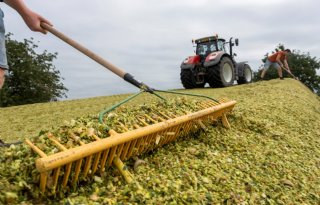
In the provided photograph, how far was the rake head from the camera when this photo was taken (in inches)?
101

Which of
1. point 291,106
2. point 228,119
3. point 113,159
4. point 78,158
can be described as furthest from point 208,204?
point 291,106

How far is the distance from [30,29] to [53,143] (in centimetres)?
193

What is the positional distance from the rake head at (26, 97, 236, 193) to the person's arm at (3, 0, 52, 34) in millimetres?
1448

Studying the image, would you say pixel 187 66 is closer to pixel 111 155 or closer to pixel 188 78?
pixel 188 78

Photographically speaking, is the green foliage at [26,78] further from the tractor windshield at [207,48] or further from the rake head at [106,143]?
the rake head at [106,143]

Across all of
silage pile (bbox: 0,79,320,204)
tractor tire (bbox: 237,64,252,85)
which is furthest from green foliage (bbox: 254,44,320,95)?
silage pile (bbox: 0,79,320,204)

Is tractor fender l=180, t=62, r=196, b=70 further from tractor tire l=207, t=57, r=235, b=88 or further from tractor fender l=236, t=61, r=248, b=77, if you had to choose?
tractor fender l=236, t=61, r=248, b=77

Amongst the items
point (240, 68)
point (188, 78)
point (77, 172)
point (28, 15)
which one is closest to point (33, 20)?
point (28, 15)

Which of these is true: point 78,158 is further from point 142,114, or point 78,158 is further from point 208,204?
point 142,114

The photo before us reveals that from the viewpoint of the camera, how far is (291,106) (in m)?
8.16

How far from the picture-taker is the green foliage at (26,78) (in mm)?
25781

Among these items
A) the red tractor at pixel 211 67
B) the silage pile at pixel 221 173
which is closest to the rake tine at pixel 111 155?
the silage pile at pixel 221 173

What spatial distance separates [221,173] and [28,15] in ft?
8.79

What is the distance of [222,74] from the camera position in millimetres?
14070
